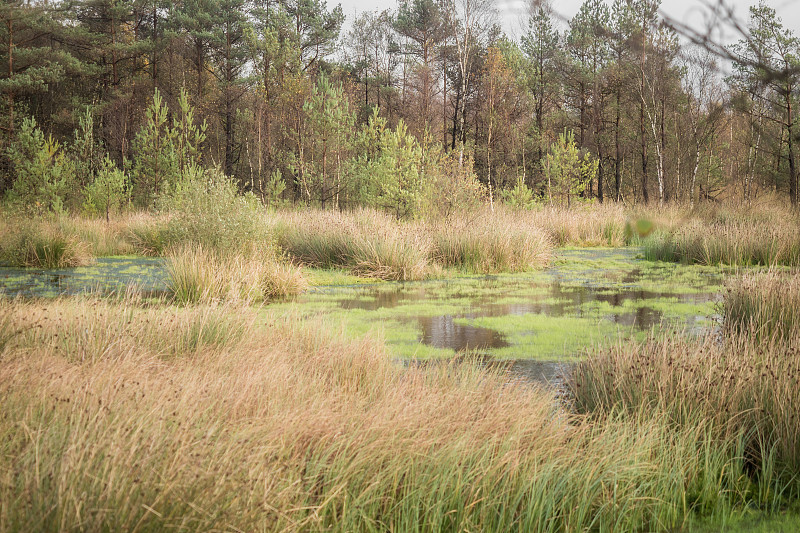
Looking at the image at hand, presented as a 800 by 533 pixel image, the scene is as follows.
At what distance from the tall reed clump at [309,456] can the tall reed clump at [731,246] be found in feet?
34.8

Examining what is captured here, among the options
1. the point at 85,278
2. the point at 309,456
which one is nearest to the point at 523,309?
the point at 309,456

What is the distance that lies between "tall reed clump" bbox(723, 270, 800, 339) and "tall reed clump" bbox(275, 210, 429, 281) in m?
6.87

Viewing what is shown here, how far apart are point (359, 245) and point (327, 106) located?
9.17 meters

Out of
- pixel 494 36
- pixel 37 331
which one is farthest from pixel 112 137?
pixel 37 331

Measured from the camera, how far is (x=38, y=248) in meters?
14.2

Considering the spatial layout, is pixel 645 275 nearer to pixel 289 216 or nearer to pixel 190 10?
pixel 289 216

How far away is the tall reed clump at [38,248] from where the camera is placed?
1423cm

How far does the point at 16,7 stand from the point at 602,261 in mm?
27009

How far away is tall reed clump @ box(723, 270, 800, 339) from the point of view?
626cm

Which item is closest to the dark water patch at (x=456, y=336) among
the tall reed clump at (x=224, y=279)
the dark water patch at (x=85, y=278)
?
the tall reed clump at (x=224, y=279)

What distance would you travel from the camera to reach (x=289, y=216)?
18.3 m

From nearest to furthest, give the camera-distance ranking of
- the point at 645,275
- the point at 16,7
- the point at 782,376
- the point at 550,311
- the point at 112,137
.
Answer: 1. the point at 782,376
2. the point at 550,311
3. the point at 645,275
4. the point at 16,7
5. the point at 112,137

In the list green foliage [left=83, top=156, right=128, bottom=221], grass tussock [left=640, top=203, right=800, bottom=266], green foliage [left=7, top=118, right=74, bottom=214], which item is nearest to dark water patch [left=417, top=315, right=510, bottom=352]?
grass tussock [left=640, top=203, right=800, bottom=266]

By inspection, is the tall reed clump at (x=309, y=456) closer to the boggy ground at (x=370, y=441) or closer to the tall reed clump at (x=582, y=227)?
the boggy ground at (x=370, y=441)
